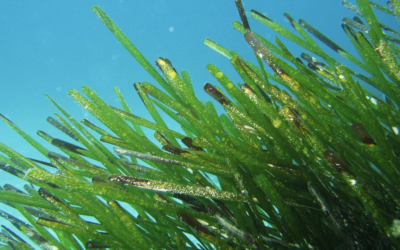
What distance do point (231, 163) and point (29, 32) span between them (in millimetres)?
89197

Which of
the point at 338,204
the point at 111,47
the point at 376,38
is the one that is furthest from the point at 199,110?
the point at 111,47

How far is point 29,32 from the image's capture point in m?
70.8

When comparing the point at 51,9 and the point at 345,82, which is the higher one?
the point at 51,9

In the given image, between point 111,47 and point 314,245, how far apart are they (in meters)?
85.4

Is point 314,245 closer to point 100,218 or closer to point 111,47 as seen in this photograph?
point 100,218

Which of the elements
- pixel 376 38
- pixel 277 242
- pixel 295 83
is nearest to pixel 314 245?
pixel 277 242

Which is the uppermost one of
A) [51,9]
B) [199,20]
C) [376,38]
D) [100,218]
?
[199,20]

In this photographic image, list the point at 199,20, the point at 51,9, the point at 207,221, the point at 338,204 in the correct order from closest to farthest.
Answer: the point at 338,204 → the point at 207,221 → the point at 51,9 → the point at 199,20

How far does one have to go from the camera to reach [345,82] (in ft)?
2.00

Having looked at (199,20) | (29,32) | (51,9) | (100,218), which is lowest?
(100,218)

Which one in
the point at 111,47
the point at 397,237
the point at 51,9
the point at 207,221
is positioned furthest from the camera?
the point at 111,47

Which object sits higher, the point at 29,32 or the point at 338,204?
the point at 29,32

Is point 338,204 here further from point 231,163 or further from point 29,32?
point 29,32

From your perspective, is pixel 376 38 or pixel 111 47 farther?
pixel 111 47
